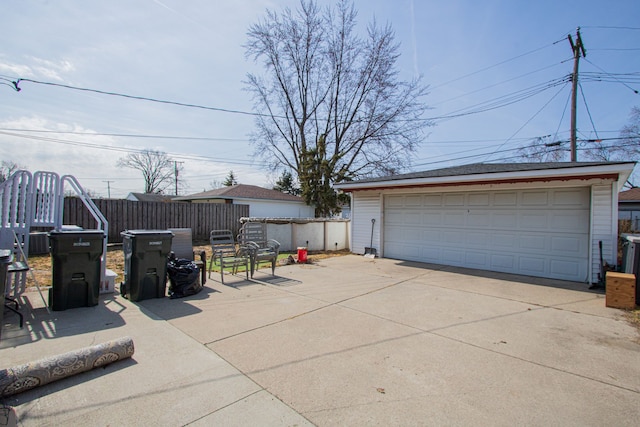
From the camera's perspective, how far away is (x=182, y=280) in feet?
16.6

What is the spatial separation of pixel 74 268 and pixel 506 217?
8.97 meters

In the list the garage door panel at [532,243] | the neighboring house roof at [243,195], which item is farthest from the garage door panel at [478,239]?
the neighboring house roof at [243,195]

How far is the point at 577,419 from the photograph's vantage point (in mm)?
2133

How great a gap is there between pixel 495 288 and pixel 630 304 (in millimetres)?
1906

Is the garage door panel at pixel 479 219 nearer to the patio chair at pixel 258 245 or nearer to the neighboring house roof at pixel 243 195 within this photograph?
the patio chair at pixel 258 245

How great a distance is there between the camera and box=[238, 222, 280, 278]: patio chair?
6.54 meters

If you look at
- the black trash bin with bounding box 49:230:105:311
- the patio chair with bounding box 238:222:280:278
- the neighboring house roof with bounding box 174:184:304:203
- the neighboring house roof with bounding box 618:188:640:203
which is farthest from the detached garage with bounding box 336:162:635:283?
the neighboring house roof with bounding box 618:188:640:203

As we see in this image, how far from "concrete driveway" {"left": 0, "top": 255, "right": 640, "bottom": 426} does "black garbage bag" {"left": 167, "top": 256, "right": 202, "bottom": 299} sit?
0.24 m

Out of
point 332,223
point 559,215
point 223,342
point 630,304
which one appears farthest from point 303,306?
point 332,223

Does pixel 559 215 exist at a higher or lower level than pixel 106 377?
higher

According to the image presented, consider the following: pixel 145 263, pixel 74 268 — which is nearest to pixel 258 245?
pixel 145 263

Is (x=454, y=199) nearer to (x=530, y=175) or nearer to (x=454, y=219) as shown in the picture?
(x=454, y=219)

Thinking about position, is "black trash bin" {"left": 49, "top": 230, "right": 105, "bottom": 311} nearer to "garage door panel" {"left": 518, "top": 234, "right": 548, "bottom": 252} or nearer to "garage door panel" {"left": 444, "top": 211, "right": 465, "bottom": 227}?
"garage door panel" {"left": 444, "top": 211, "right": 465, "bottom": 227}

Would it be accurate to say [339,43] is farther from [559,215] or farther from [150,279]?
[150,279]
